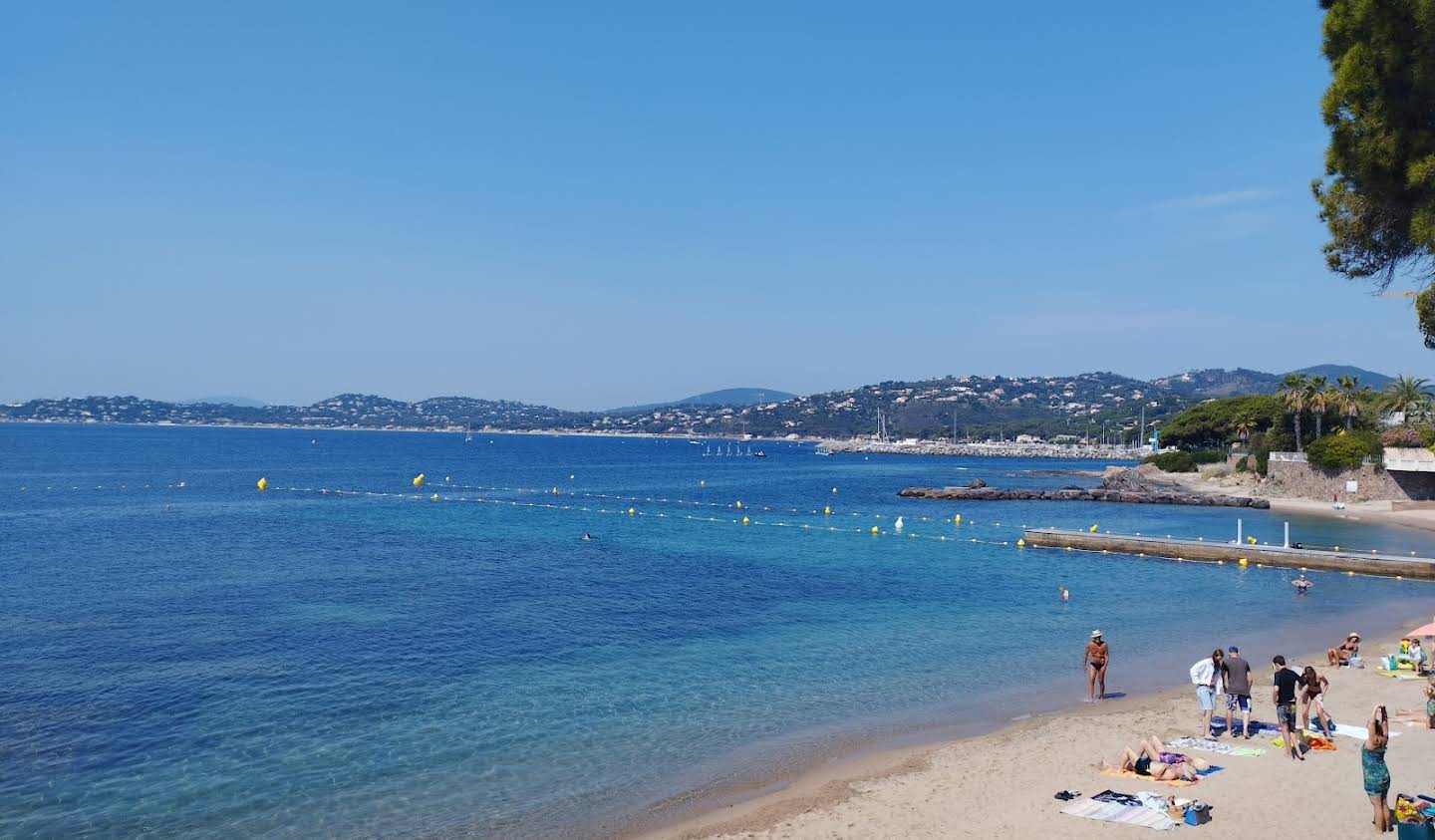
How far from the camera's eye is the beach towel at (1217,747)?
49.8 feet

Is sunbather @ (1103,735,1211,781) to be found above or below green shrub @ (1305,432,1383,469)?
below

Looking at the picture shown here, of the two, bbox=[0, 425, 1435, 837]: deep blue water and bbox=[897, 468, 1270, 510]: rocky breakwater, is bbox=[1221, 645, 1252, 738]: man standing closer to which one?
bbox=[0, 425, 1435, 837]: deep blue water

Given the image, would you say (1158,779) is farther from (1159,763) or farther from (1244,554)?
(1244,554)

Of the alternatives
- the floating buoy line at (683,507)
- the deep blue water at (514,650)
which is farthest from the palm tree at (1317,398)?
the floating buoy line at (683,507)

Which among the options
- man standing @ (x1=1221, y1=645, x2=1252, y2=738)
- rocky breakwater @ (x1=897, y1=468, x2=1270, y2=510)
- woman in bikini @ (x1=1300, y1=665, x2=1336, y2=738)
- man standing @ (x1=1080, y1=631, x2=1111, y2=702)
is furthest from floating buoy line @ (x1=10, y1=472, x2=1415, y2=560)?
man standing @ (x1=1221, y1=645, x2=1252, y2=738)

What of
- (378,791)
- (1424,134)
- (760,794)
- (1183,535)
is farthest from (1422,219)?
(1183,535)

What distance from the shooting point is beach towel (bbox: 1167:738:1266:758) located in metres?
15.2

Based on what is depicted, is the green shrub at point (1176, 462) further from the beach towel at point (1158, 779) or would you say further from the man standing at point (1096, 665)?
the beach towel at point (1158, 779)

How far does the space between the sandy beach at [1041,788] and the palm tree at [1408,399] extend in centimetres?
6783

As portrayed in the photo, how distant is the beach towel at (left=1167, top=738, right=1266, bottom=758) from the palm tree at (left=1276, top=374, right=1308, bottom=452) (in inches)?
2632

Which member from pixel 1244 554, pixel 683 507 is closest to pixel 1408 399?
pixel 1244 554

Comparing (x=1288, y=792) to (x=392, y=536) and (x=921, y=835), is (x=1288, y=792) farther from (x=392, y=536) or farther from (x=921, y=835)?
(x=392, y=536)

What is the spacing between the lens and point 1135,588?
35.2 m

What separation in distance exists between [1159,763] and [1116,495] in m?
70.0
